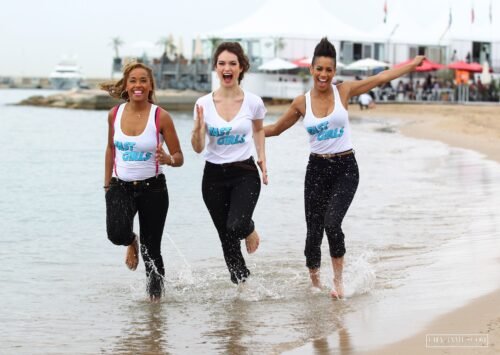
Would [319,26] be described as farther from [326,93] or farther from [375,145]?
[326,93]

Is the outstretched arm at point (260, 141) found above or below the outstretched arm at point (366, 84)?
below

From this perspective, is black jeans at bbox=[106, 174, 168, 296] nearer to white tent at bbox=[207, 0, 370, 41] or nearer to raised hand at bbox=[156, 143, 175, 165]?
raised hand at bbox=[156, 143, 175, 165]

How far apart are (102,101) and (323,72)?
66.5 metres

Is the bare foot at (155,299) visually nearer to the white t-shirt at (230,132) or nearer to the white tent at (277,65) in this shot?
the white t-shirt at (230,132)

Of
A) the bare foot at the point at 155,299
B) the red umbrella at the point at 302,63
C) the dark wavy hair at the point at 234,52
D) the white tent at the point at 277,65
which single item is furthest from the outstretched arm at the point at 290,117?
the white tent at the point at 277,65

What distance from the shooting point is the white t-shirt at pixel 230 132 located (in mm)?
7039

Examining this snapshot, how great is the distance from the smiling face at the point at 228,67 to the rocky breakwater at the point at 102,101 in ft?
182

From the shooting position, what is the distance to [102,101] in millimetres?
72750

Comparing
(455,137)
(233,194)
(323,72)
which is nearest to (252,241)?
(233,194)

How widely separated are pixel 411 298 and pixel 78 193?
11588 mm

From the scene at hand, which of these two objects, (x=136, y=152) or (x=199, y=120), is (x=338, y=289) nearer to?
(x=199, y=120)

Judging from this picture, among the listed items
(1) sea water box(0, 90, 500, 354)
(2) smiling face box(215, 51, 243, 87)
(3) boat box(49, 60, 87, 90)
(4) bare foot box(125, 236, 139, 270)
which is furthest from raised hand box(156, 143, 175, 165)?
(3) boat box(49, 60, 87, 90)

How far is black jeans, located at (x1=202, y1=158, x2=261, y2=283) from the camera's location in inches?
280

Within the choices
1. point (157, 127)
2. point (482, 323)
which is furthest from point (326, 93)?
point (482, 323)
